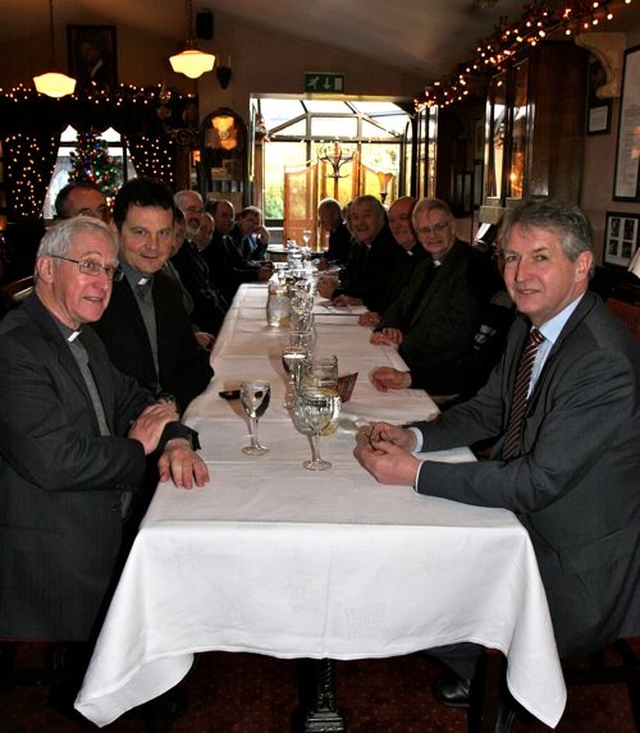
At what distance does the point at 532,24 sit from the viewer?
14.7 feet

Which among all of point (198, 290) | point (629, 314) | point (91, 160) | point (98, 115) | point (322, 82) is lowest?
point (198, 290)

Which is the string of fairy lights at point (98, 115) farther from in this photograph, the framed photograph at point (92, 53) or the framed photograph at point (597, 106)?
the framed photograph at point (597, 106)

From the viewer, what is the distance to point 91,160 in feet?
37.7

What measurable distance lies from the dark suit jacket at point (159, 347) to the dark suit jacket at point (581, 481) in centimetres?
115

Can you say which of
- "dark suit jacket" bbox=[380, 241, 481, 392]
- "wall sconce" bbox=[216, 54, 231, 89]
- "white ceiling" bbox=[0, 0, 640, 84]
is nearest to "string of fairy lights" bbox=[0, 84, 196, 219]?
"white ceiling" bbox=[0, 0, 640, 84]

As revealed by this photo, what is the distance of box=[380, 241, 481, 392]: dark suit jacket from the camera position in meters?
3.65

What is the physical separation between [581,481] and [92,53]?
1146cm

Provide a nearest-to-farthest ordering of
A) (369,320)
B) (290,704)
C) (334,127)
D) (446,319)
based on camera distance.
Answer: (290,704) < (446,319) < (369,320) < (334,127)

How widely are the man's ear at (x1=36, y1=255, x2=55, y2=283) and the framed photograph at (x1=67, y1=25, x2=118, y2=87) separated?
34.8ft

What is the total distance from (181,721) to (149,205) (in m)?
1.64

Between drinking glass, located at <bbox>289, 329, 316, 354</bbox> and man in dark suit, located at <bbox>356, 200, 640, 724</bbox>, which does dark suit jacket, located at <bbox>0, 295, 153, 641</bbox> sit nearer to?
man in dark suit, located at <bbox>356, 200, 640, 724</bbox>

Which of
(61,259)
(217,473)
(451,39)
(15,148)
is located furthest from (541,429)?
(15,148)

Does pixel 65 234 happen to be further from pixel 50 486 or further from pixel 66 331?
pixel 50 486

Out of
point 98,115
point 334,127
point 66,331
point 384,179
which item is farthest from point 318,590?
point 334,127
